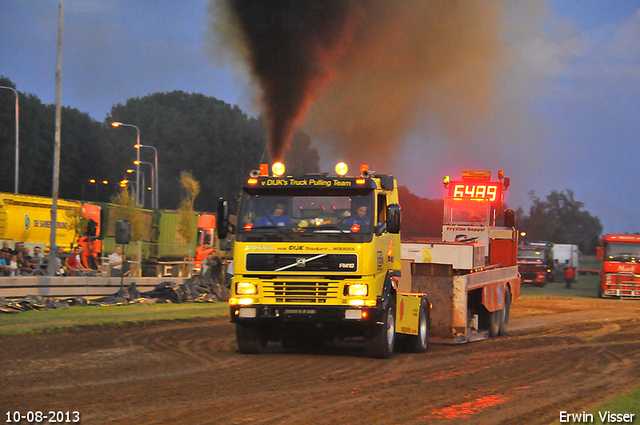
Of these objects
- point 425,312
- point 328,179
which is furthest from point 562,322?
point 328,179

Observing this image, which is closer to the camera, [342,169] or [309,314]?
[309,314]

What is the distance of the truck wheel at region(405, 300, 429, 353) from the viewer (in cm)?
1302

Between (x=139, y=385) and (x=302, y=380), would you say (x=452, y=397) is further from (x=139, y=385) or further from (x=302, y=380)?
(x=139, y=385)

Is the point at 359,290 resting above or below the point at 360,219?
below

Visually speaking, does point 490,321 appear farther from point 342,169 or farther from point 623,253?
point 623,253

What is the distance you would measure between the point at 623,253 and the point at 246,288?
91.4 feet

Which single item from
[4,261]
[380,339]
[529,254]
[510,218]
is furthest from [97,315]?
[529,254]

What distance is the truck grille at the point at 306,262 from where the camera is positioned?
1123 centimetres

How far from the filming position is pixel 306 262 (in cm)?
1127

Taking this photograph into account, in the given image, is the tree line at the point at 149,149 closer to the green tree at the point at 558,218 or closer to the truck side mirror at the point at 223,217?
the green tree at the point at 558,218

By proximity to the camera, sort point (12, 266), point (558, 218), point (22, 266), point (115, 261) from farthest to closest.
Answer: point (558, 218) < point (115, 261) < point (22, 266) < point (12, 266)

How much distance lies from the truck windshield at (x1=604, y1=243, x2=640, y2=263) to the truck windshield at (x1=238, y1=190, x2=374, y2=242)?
26.5 m

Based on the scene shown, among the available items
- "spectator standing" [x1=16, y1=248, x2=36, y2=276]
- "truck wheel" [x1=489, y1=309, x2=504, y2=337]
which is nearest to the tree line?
"spectator standing" [x1=16, y1=248, x2=36, y2=276]

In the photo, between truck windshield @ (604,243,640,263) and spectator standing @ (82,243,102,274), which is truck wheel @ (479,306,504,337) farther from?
truck windshield @ (604,243,640,263)
